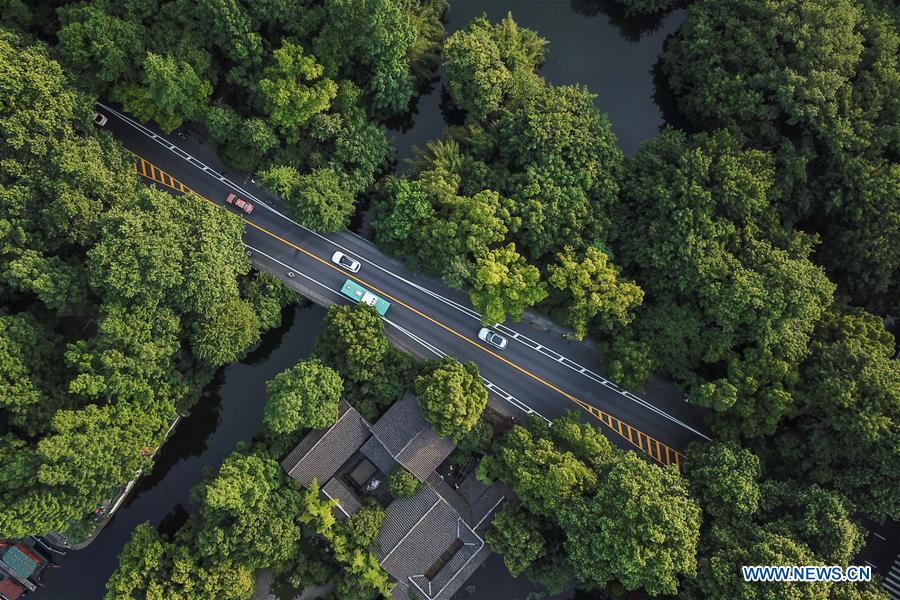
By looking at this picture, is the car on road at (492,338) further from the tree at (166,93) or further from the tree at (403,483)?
the tree at (166,93)

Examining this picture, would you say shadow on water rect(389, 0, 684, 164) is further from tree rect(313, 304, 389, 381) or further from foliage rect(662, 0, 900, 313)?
tree rect(313, 304, 389, 381)

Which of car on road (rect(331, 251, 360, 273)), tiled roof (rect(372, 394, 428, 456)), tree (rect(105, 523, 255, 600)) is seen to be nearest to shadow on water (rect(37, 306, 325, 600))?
car on road (rect(331, 251, 360, 273))

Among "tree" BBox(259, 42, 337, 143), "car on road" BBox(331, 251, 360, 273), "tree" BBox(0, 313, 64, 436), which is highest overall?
"tree" BBox(259, 42, 337, 143)

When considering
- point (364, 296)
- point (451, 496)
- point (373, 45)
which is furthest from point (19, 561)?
point (373, 45)

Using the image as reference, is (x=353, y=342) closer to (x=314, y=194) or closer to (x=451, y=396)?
(x=451, y=396)

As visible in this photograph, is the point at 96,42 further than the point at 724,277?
No

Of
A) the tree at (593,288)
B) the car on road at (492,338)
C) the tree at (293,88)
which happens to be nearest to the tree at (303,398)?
the car on road at (492,338)
